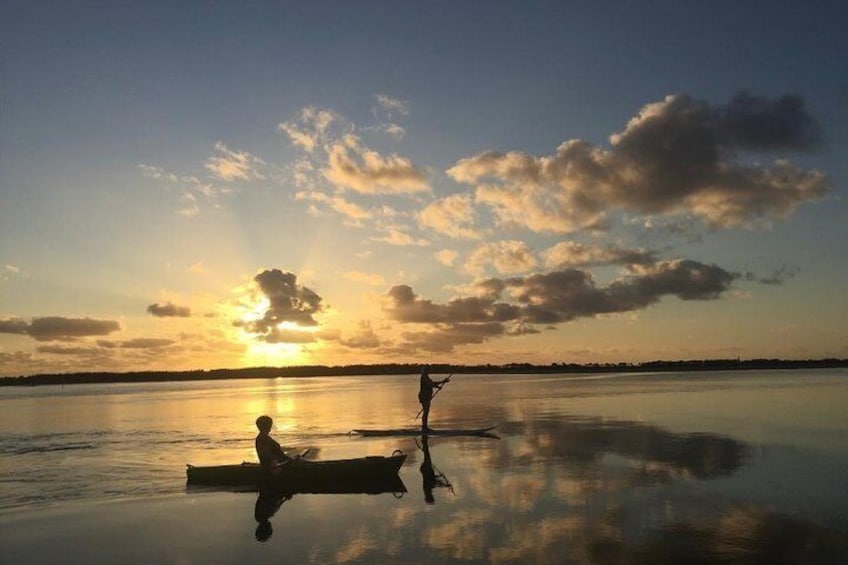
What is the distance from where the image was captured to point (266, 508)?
52.9 ft

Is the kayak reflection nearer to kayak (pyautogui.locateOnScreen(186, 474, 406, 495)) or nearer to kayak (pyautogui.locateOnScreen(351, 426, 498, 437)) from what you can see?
kayak (pyautogui.locateOnScreen(186, 474, 406, 495))

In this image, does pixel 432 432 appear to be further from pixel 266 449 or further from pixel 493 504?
pixel 493 504

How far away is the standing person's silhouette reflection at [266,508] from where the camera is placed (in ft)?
44.5

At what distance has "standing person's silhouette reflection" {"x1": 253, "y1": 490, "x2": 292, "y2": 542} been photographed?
13.6 m

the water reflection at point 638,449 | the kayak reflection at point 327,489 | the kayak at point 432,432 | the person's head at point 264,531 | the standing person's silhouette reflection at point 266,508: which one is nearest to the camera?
the person's head at point 264,531

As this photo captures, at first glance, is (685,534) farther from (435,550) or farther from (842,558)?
(435,550)

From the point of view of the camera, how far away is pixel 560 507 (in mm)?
14750

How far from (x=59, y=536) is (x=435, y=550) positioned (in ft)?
26.4

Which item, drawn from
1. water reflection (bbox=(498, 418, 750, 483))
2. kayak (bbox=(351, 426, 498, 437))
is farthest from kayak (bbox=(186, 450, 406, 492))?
kayak (bbox=(351, 426, 498, 437))

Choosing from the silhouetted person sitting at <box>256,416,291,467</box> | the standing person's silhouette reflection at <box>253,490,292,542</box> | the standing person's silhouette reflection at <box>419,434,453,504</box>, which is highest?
the silhouetted person sitting at <box>256,416,291,467</box>

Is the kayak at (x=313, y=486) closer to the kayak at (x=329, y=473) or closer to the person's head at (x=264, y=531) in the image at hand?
the kayak at (x=329, y=473)

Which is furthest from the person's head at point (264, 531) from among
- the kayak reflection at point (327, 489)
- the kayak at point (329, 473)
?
the kayak at point (329, 473)

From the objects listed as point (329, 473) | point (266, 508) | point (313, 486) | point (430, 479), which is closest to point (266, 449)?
point (313, 486)

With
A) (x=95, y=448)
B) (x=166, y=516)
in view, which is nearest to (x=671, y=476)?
(x=166, y=516)
